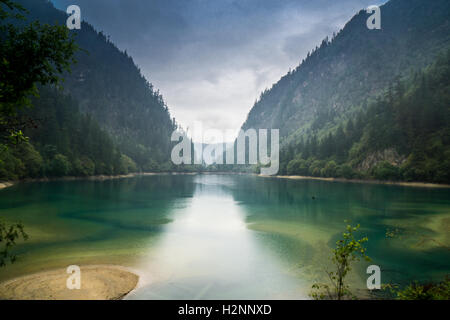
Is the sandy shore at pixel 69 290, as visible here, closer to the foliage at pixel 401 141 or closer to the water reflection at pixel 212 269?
the water reflection at pixel 212 269

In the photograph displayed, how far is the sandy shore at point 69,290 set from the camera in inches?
531

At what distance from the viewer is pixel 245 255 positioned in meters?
22.0

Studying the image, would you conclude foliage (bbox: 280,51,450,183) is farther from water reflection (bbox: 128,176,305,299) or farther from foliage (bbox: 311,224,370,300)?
foliage (bbox: 311,224,370,300)

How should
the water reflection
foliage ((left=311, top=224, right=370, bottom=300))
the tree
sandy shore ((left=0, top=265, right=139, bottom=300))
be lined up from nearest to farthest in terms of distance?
the tree
foliage ((left=311, top=224, right=370, bottom=300))
sandy shore ((left=0, top=265, right=139, bottom=300))
the water reflection

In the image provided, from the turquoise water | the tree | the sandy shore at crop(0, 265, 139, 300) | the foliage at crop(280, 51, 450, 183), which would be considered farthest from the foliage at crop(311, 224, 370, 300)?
the foliage at crop(280, 51, 450, 183)

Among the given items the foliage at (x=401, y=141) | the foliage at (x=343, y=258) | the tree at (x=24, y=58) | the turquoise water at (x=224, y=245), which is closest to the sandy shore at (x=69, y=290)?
the turquoise water at (x=224, y=245)

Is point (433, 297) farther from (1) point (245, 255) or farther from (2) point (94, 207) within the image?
(2) point (94, 207)

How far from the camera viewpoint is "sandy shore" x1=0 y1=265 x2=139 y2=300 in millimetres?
13492

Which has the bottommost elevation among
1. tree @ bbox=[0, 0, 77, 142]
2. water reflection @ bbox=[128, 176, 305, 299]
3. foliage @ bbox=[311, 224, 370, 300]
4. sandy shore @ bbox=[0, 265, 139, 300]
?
water reflection @ bbox=[128, 176, 305, 299]
